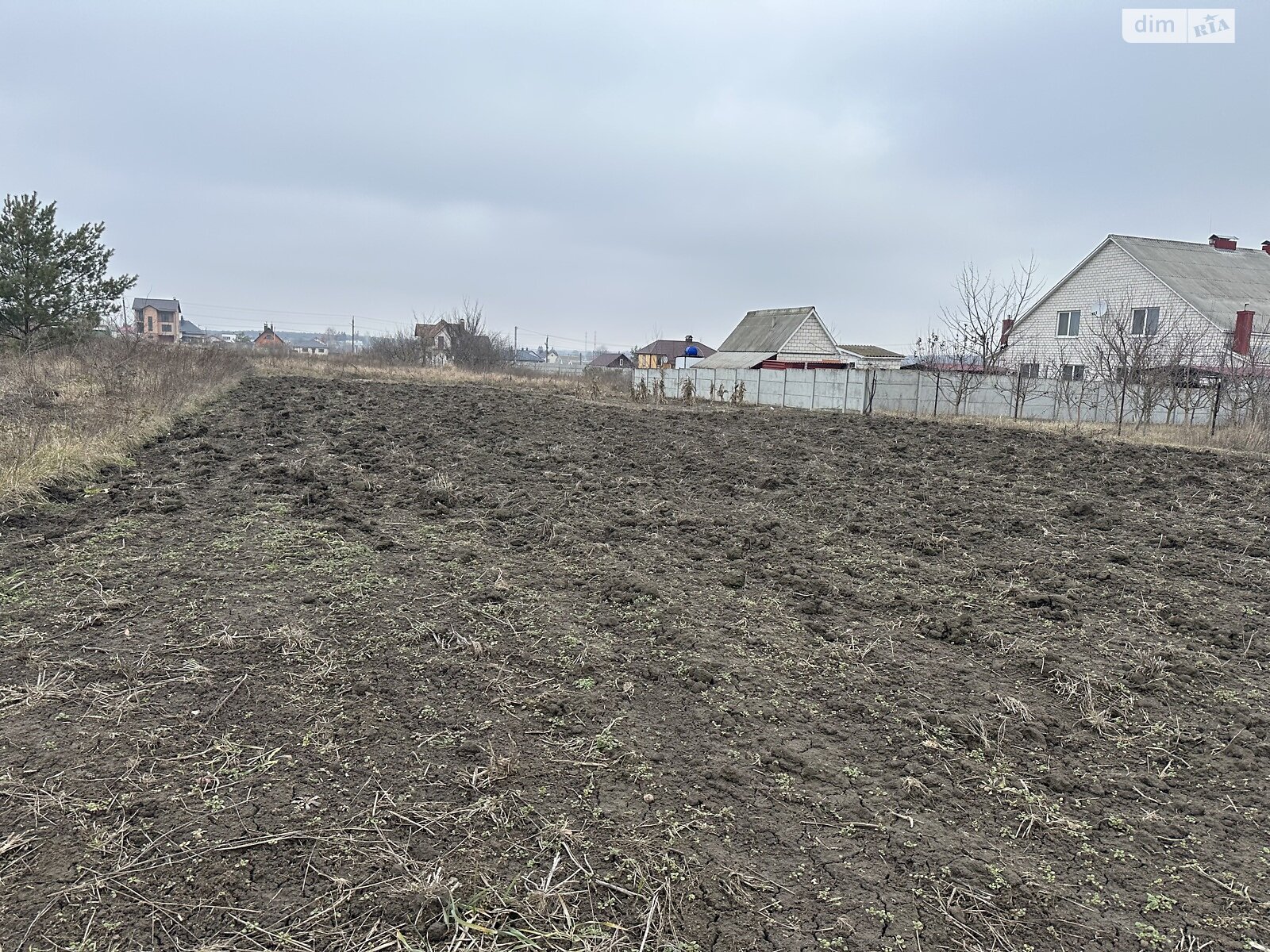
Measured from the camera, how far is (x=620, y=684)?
8.54ft

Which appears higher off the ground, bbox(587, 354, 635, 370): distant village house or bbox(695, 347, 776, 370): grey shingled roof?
bbox(587, 354, 635, 370): distant village house

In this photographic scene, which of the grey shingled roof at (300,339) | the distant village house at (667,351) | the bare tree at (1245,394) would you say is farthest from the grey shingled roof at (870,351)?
the grey shingled roof at (300,339)

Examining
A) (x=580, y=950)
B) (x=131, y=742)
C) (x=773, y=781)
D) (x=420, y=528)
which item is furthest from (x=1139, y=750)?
(x=420, y=528)

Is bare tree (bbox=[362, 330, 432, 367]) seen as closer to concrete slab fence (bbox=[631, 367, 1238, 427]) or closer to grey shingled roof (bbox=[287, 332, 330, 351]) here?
concrete slab fence (bbox=[631, 367, 1238, 427])

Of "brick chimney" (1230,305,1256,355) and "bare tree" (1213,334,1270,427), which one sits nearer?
"bare tree" (1213,334,1270,427)

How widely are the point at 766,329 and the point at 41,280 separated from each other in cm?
2887

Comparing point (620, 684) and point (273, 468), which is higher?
point (273, 468)

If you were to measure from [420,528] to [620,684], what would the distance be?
2346 millimetres

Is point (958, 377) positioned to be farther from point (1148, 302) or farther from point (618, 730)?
point (618, 730)

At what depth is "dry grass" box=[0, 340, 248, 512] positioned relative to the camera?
16.9ft

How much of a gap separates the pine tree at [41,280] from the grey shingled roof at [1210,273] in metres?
31.0

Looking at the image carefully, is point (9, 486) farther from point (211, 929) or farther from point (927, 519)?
point (927, 519)

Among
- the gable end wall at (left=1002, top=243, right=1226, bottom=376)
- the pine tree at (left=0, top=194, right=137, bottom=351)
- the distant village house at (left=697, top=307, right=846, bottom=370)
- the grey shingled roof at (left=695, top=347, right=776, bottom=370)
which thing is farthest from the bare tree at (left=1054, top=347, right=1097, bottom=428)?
the pine tree at (left=0, top=194, right=137, bottom=351)

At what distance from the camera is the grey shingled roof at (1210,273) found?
836 inches
